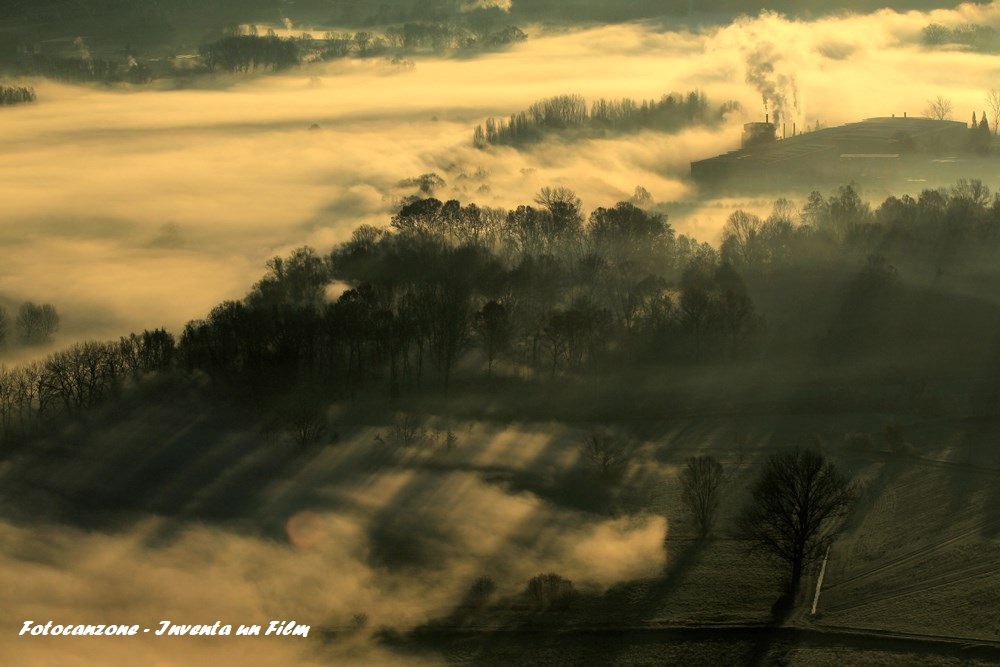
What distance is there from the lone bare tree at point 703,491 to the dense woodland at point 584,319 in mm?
13452

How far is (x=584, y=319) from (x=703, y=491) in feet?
56.4

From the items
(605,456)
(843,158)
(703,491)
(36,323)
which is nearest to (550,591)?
(703,491)

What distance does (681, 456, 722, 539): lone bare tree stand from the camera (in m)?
47.9

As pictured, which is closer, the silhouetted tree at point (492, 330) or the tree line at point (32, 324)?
the silhouetted tree at point (492, 330)

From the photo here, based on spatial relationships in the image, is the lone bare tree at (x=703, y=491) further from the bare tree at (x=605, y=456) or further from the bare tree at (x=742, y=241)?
the bare tree at (x=742, y=241)

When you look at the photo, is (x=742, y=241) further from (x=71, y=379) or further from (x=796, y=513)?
(x=71, y=379)

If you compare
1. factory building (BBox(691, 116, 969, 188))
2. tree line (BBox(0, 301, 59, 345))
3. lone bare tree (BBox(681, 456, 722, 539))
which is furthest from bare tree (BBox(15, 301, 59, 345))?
factory building (BBox(691, 116, 969, 188))

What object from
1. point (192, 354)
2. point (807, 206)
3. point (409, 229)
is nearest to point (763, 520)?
point (192, 354)

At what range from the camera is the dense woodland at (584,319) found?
202 ft

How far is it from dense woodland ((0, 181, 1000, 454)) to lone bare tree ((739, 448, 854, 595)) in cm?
1402

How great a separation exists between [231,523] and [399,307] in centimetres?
1971

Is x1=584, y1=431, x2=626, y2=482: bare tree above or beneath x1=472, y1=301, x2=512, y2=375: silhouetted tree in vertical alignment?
beneath

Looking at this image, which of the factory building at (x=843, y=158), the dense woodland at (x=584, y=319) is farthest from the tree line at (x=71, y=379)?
the factory building at (x=843, y=158)

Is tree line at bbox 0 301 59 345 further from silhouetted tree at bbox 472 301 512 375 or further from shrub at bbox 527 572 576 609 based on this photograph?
shrub at bbox 527 572 576 609
